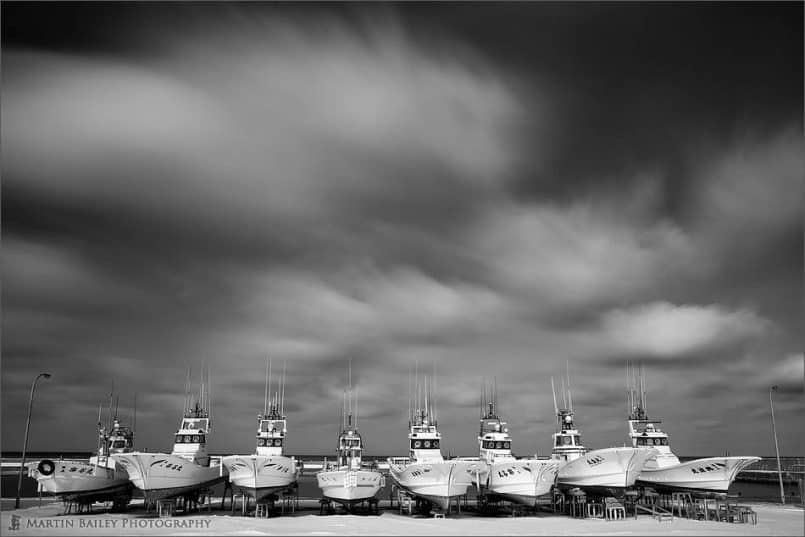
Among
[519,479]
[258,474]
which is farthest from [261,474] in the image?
[519,479]

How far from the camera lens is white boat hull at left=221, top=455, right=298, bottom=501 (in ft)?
146

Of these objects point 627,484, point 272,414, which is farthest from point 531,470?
point 272,414

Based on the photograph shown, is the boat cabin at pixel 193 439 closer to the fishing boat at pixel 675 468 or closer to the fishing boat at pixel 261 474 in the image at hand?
the fishing boat at pixel 261 474

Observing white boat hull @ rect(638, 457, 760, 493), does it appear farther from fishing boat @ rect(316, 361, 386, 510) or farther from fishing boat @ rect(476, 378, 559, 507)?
fishing boat @ rect(316, 361, 386, 510)

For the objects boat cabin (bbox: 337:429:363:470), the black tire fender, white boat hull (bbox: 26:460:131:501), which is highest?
boat cabin (bbox: 337:429:363:470)

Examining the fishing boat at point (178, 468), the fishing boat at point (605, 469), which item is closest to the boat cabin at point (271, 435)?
the fishing boat at point (178, 468)

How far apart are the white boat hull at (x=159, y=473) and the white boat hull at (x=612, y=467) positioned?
31.1 m

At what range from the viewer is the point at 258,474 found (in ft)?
146

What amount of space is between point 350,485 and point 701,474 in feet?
89.2

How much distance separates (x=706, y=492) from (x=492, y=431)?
18.6 meters

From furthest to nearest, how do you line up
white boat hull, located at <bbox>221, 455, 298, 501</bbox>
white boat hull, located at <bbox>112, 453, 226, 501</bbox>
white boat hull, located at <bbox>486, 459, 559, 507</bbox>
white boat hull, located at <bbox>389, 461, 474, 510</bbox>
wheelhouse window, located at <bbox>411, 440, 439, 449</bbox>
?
wheelhouse window, located at <bbox>411, 440, 439, 449</bbox>, white boat hull, located at <bbox>486, 459, 559, 507</bbox>, white boat hull, located at <bbox>221, 455, 298, 501</bbox>, white boat hull, located at <bbox>389, 461, 474, 510</bbox>, white boat hull, located at <bbox>112, 453, 226, 501</bbox>

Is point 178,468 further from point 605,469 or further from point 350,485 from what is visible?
point 605,469

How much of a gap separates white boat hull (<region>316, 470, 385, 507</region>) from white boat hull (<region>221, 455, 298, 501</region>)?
3.30 m

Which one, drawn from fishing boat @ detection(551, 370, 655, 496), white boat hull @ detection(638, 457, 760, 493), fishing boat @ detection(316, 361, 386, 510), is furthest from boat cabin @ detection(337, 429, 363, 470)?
white boat hull @ detection(638, 457, 760, 493)
